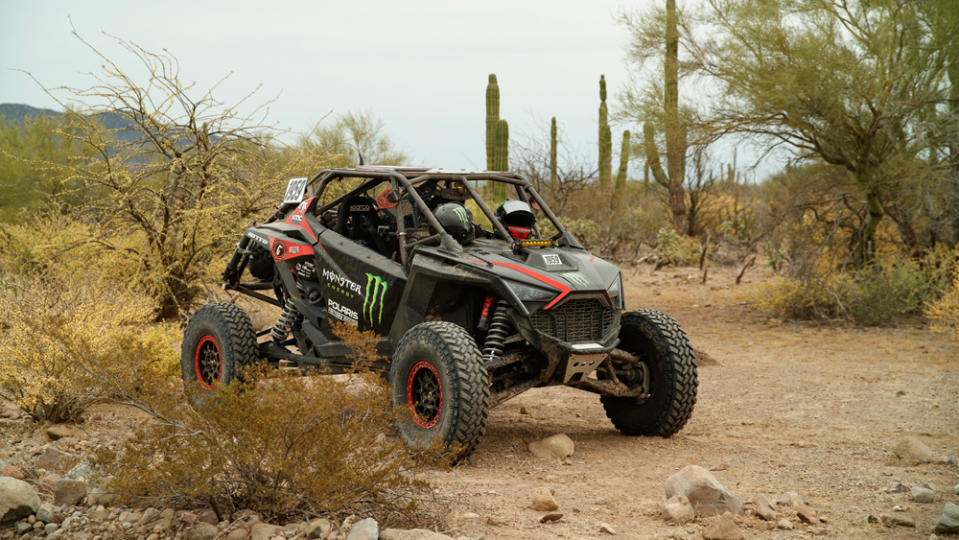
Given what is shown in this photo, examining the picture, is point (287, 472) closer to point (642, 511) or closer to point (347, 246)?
point (642, 511)

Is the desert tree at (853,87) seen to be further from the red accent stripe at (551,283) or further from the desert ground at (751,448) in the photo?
the red accent stripe at (551,283)

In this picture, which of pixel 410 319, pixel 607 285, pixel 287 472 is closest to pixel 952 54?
pixel 607 285

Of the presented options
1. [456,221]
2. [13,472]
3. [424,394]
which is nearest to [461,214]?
[456,221]

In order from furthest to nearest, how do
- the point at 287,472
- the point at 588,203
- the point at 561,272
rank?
1. the point at 588,203
2. the point at 561,272
3. the point at 287,472

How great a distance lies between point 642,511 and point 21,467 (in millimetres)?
3618

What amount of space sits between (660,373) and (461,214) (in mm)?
1834

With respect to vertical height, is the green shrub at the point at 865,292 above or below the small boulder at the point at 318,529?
above

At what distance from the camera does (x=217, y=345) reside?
24.3 ft

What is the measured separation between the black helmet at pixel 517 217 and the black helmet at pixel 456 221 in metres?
0.34

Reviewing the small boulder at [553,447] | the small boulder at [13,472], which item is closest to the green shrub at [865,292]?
the small boulder at [553,447]

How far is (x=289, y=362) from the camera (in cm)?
743

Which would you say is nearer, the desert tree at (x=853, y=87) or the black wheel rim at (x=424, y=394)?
the black wheel rim at (x=424, y=394)

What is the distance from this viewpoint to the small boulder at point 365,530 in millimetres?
4066

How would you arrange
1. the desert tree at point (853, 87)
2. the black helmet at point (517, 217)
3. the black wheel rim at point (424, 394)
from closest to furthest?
the black wheel rim at point (424, 394), the black helmet at point (517, 217), the desert tree at point (853, 87)
